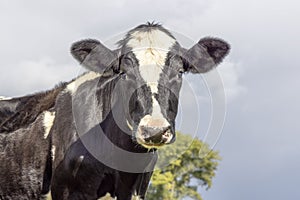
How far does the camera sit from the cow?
976cm

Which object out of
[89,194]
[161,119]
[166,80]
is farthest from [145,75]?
[89,194]

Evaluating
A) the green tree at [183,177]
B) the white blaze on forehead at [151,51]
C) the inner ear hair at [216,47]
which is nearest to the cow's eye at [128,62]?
the white blaze on forehead at [151,51]

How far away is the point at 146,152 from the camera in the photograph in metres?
10.8

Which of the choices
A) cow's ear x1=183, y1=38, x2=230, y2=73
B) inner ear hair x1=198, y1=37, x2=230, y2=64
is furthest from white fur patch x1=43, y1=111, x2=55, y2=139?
inner ear hair x1=198, y1=37, x2=230, y2=64

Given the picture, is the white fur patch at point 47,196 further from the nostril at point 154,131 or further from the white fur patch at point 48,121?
the nostril at point 154,131

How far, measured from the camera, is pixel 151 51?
396 inches

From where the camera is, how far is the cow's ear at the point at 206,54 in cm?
1084

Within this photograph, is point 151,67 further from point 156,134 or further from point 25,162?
point 25,162

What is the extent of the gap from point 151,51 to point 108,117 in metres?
1.49

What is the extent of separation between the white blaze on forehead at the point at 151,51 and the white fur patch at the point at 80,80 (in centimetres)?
128

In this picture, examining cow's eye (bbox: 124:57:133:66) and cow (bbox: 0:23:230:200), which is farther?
cow's eye (bbox: 124:57:133:66)

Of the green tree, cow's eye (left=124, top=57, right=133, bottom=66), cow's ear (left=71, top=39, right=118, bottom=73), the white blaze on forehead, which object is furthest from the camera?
the green tree

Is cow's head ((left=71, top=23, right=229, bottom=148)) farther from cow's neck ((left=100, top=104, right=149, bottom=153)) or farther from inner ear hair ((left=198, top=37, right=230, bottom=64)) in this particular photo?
cow's neck ((left=100, top=104, right=149, bottom=153))

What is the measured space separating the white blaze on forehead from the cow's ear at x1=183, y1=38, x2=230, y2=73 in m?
0.43
